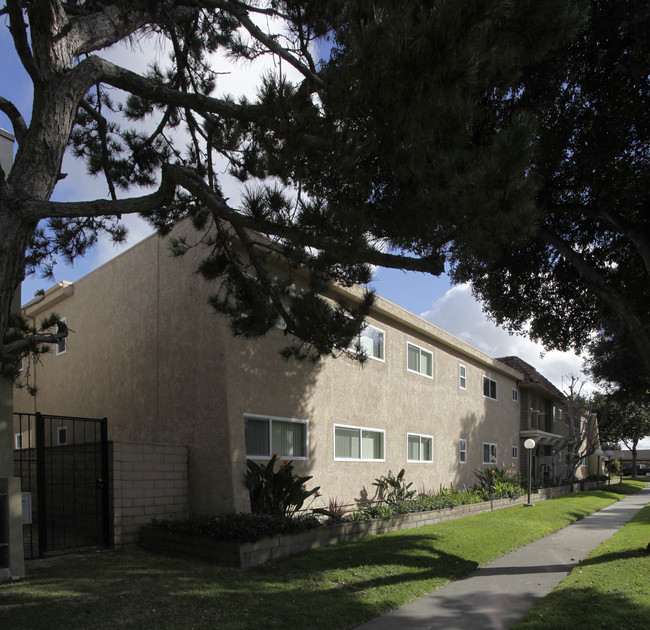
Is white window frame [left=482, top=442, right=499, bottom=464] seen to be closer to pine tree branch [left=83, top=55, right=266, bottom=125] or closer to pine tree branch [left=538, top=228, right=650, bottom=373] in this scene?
pine tree branch [left=538, top=228, right=650, bottom=373]

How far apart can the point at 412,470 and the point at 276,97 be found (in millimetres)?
12818

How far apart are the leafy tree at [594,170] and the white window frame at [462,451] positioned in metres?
8.96

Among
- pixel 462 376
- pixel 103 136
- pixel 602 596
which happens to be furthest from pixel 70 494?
pixel 462 376

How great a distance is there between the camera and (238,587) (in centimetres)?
737

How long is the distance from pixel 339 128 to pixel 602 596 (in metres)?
6.49

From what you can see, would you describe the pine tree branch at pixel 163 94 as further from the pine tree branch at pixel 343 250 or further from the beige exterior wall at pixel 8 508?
the beige exterior wall at pixel 8 508

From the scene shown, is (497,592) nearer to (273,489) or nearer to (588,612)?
(588,612)

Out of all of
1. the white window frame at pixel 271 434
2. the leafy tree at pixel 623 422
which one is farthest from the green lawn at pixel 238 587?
the leafy tree at pixel 623 422

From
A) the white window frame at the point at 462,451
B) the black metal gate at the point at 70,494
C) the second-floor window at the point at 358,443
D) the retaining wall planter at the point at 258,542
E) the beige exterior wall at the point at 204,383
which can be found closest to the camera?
the retaining wall planter at the point at 258,542

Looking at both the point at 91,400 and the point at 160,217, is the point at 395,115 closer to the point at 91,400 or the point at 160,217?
the point at 160,217

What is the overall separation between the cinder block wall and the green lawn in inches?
24.9

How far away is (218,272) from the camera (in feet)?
29.9

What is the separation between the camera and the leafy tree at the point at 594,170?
8578 mm

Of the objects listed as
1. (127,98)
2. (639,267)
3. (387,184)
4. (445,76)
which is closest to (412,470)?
(639,267)
